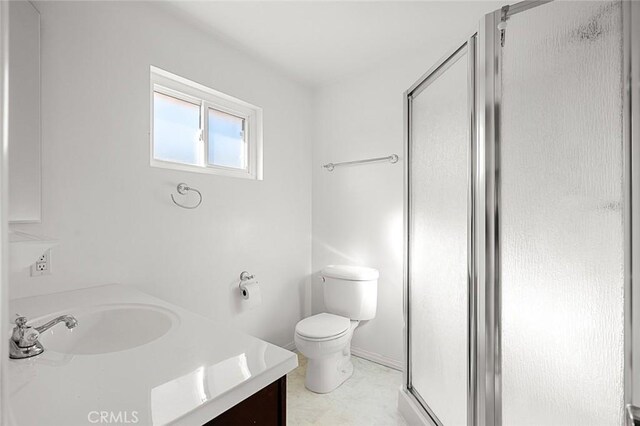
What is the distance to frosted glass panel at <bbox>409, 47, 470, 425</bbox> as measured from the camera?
126cm

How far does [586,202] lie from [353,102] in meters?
1.93

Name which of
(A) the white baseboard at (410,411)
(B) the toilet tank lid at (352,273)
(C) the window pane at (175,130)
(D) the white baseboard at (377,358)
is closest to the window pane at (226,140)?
(C) the window pane at (175,130)

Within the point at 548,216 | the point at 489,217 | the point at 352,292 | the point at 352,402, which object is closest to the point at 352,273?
the point at 352,292

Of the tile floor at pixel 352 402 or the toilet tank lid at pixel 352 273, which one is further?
the toilet tank lid at pixel 352 273

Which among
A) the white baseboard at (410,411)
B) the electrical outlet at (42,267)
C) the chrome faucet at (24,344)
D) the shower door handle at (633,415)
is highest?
the electrical outlet at (42,267)

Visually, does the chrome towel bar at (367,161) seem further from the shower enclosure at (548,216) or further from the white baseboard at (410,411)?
the white baseboard at (410,411)

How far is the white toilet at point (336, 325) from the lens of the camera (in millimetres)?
1872

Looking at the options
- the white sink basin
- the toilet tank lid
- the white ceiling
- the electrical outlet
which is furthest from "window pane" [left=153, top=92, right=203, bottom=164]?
the toilet tank lid

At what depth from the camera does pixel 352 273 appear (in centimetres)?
221

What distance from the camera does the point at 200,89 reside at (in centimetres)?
195

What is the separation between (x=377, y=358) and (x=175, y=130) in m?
2.17

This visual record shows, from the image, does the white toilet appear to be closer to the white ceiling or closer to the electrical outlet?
the electrical outlet

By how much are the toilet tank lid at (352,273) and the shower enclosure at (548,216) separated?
0.94 metres

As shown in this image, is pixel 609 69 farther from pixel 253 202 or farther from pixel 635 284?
pixel 253 202
